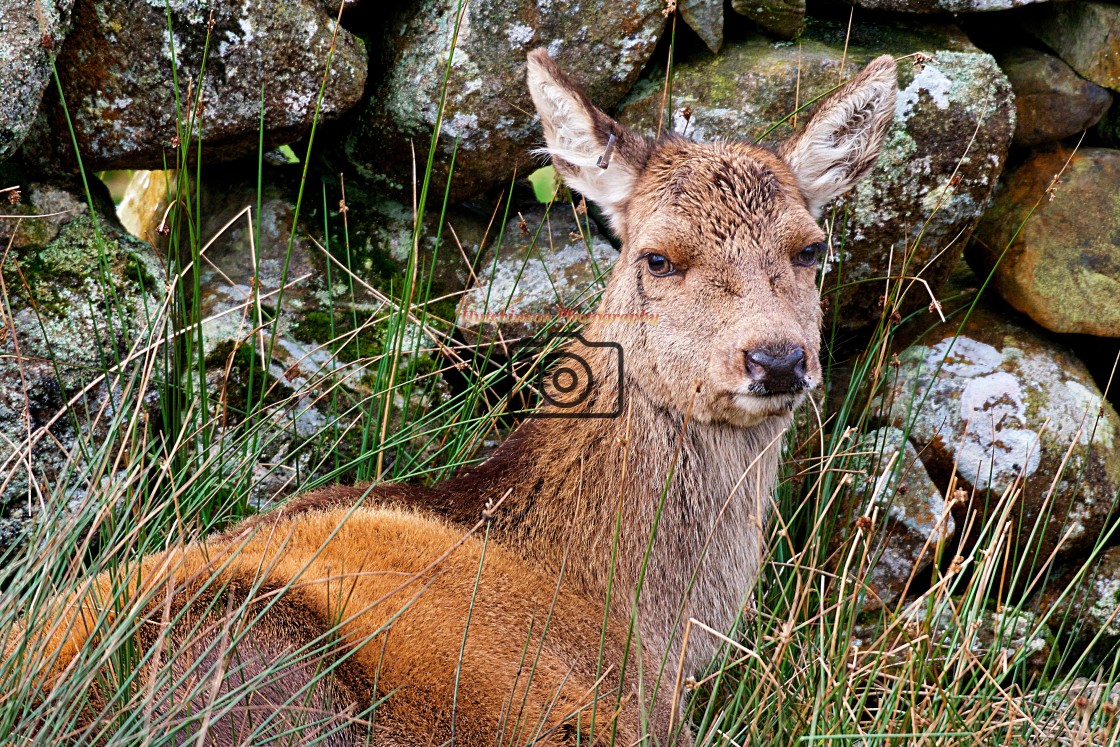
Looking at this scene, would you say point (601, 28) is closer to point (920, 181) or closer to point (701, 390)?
point (920, 181)

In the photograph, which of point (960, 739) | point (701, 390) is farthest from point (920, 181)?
point (960, 739)

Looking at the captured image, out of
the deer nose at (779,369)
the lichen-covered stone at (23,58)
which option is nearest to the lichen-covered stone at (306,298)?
the lichen-covered stone at (23,58)

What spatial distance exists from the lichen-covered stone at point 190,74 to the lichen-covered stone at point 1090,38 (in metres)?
3.27

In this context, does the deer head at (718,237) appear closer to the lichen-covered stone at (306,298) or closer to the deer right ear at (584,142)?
the deer right ear at (584,142)

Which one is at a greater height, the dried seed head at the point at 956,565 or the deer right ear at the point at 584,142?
the deer right ear at the point at 584,142

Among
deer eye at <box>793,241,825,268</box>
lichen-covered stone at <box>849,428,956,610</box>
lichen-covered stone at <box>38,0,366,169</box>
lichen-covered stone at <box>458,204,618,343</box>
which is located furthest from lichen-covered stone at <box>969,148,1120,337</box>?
lichen-covered stone at <box>38,0,366,169</box>

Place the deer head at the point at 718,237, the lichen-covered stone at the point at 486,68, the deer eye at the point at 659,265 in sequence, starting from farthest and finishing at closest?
1. the lichen-covered stone at the point at 486,68
2. the deer eye at the point at 659,265
3. the deer head at the point at 718,237

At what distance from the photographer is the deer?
3031 mm

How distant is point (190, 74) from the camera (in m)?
4.45

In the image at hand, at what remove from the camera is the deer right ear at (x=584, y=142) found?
380 cm

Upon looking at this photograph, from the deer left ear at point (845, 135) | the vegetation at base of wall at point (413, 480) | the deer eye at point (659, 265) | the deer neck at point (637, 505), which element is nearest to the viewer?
the vegetation at base of wall at point (413, 480)

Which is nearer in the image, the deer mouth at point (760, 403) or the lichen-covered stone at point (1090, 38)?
the deer mouth at point (760, 403)

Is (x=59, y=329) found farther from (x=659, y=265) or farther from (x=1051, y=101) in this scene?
(x=1051, y=101)

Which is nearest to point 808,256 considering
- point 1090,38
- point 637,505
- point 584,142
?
point 584,142
